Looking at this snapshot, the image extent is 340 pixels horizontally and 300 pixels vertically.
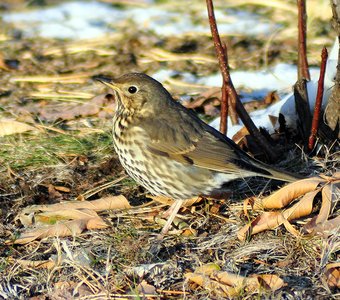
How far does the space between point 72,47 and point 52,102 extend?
142cm

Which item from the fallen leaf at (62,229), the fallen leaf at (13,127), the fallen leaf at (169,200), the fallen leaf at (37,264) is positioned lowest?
the fallen leaf at (37,264)

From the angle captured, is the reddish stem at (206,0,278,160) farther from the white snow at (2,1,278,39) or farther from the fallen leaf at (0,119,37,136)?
the white snow at (2,1,278,39)

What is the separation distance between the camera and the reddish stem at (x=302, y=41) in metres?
5.42

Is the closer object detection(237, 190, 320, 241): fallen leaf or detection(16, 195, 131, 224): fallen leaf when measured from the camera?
detection(237, 190, 320, 241): fallen leaf

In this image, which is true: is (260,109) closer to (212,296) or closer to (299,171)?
(299,171)

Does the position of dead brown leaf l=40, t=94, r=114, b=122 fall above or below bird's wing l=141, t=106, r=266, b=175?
below

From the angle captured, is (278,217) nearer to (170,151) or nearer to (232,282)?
Answer: (232,282)

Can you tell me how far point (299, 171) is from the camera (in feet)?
17.9

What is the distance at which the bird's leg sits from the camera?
4863 mm

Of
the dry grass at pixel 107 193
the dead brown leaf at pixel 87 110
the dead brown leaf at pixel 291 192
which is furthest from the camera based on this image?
the dead brown leaf at pixel 87 110

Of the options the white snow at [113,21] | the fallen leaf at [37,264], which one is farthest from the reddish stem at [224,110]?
the white snow at [113,21]

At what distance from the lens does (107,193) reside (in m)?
5.45

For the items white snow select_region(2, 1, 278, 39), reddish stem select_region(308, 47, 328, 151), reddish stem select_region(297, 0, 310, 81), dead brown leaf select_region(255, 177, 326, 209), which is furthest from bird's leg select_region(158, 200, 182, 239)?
white snow select_region(2, 1, 278, 39)

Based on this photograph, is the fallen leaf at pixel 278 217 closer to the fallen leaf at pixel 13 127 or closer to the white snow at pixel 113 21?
the fallen leaf at pixel 13 127
